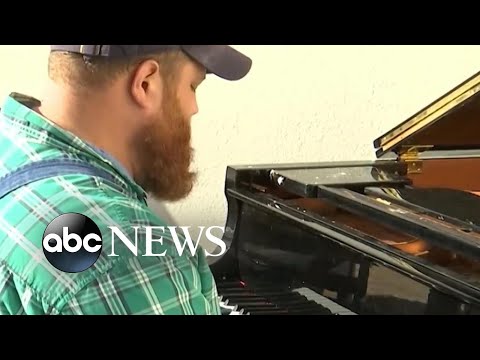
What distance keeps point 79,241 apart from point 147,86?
27 centimetres

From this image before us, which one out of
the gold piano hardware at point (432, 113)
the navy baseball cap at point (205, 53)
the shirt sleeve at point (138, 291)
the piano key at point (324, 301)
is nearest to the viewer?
the shirt sleeve at point (138, 291)

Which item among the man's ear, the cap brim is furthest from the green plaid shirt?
the cap brim

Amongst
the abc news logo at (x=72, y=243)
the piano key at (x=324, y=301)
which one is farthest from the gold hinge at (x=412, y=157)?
the abc news logo at (x=72, y=243)

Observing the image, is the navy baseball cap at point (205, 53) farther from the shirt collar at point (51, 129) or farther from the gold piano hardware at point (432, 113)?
the gold piano hardware at point (432, 113)

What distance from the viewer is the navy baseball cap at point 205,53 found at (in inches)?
45.4

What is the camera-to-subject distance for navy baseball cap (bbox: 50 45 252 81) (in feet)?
3.78

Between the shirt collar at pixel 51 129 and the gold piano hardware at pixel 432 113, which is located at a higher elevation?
the gold piano hardware at pixel 432 113

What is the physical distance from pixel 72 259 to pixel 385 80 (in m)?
0.66

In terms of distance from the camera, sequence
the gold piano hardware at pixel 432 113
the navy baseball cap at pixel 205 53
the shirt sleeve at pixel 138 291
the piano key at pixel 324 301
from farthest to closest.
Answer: the gold piano hardware at pixel 432 113
the piano key at pixel 324 301
the navy baseball cap at pixel 205 53
the shirt sleeve at pixel 138 291

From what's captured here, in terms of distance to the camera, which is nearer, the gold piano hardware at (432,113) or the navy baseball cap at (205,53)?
the navy baseball cap at (205,53)

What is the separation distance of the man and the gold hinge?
504mm

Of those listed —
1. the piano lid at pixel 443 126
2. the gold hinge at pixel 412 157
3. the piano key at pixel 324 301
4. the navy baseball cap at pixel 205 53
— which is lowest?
the piano key at pixel 324 301

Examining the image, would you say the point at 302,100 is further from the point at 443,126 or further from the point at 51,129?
the point at 51,129

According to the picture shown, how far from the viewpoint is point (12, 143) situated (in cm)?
107
